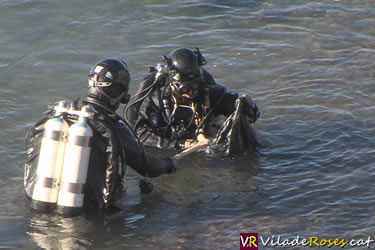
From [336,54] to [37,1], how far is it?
5643mm

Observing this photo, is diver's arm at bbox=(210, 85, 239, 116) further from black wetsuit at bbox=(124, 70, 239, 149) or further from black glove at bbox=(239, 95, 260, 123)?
black glove at bbox=(239, 95, 260, 123)

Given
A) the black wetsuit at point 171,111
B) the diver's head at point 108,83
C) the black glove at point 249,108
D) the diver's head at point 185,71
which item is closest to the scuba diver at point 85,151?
the diver's head at point 108,83

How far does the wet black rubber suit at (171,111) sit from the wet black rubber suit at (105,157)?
1506 mm

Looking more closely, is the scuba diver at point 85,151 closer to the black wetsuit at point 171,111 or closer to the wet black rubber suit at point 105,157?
the wet black rubber suit at point 105,157

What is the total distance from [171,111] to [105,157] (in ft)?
6.56

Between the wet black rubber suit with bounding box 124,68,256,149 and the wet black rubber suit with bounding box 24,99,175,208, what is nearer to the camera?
the wet black rubber suit with bounding box 24,99,175,208

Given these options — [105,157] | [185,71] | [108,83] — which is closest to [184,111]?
[185,71]

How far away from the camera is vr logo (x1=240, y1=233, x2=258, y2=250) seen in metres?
6.20

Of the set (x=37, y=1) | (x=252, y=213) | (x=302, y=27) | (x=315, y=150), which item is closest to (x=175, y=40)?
(x=302, y=27)

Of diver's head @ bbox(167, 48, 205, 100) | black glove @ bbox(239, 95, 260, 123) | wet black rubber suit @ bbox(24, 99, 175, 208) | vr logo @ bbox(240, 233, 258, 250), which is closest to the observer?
wet black rubber suit @ bbox(24, 99, 175, 208)

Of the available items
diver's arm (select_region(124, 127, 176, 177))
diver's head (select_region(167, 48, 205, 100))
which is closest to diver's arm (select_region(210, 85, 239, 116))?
diver's head (select_region(167, 48, 205, 100))

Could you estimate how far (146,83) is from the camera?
7742 millimetres

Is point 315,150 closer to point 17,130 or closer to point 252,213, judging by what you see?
point 252,213

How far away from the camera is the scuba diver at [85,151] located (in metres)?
5.88
